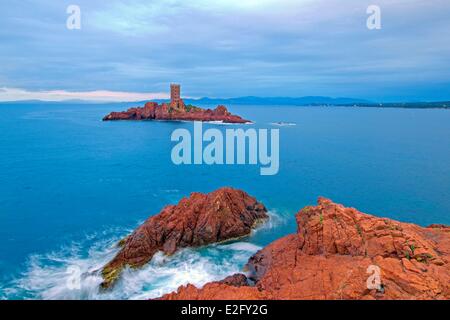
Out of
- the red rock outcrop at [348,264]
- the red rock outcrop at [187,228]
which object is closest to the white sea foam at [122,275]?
the red rock outcrop at [187,228]

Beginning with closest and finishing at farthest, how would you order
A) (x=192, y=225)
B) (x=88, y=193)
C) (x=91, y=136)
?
(x=192, y=225), (x=88, y=193), (x=91, y=136)

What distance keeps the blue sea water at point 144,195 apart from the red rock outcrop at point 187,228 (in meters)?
1.11

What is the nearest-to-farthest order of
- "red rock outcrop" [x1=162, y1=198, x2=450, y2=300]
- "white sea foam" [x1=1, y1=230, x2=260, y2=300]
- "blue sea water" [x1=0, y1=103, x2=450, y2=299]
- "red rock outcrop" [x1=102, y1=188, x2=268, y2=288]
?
"red rock outcrop" [x1=162, y1=198, x2=450, y2=300] < "white sea foam" [x1=1, y1=230, x2=260, y2=300] < "blue sea water" [x1=0, y1=103, x2=450, y2=299] < "red rock outcrop" [x1=102, y1=188, x2=268, y2=288]

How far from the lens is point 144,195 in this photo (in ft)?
177

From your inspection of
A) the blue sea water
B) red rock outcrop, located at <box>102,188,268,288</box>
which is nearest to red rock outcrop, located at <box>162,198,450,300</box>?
red rock outcrop, located at <box>102,188,268,288</box>

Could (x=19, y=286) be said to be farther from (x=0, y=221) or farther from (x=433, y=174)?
(x=433, y=174)

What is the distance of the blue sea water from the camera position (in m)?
29.5

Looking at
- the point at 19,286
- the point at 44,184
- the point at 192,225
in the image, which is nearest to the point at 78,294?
the point at 19,286

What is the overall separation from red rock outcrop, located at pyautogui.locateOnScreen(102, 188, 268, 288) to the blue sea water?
1.11 metres

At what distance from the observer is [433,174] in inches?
Answer: 2584

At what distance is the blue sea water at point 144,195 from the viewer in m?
29.5

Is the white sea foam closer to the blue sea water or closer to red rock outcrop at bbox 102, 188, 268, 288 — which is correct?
the blue sea water

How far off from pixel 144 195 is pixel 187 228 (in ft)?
72.3
